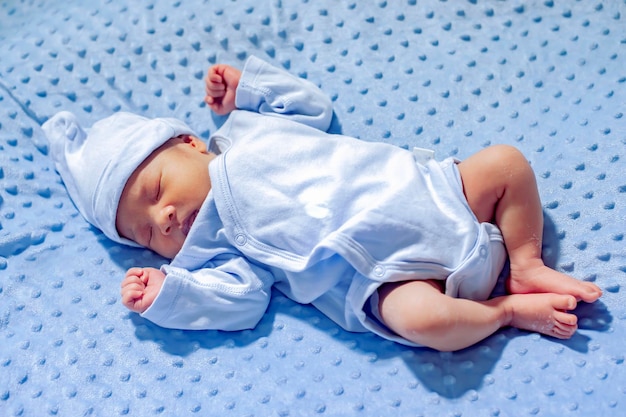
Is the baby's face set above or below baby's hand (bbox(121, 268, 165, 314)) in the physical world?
above

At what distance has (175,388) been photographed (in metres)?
1.24

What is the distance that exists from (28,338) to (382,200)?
654 millimetres

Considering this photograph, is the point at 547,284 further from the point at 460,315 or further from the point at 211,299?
the point at 211,299

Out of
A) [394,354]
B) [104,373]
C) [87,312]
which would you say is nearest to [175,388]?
[104,373]

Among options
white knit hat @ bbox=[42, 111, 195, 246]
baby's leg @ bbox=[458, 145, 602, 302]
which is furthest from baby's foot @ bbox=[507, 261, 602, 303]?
white knit hat @ bbox=[42, 111, 195, 246]

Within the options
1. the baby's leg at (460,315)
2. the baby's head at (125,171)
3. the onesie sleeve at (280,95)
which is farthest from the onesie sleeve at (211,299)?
the onesie sleeve at (280,95)

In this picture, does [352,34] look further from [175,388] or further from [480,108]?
[175,388]

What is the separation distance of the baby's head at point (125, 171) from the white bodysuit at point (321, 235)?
0.26ft

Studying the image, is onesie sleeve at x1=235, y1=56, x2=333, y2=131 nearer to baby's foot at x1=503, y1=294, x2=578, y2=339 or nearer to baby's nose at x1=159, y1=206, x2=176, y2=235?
baby's nose at x1=159, y1=206, x2=176, y2=235

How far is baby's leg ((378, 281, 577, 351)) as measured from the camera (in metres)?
1.16

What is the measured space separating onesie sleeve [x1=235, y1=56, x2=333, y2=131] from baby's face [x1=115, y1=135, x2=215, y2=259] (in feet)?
0.61

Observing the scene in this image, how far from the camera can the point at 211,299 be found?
1296 mm

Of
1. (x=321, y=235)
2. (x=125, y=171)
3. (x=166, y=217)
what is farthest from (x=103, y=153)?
(x=321, y=235)

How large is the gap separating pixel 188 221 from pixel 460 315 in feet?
1.68
